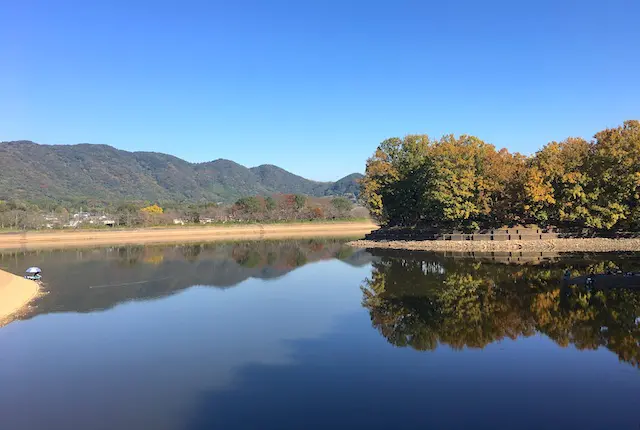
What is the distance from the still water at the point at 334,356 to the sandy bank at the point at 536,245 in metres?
9.84

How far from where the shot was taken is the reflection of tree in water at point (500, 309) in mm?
15617

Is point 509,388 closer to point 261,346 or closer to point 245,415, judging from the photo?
point 245,415

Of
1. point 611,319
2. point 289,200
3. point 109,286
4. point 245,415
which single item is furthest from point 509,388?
point 289,200

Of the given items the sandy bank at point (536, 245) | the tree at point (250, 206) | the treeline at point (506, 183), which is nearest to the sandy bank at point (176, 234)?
the tree at point (250, 206)

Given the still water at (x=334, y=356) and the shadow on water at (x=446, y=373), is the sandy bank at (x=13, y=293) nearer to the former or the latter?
the still water at (x=334, y=356)

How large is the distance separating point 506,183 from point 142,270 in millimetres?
34988

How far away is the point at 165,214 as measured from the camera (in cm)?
10181

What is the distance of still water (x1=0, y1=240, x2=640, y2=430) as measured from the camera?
413 inches

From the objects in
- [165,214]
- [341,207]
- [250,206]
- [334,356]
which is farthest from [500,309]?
[341,207]

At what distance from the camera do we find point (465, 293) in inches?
918

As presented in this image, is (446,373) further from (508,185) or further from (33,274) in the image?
(508,185)

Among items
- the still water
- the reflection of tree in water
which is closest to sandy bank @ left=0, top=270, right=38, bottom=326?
the still water

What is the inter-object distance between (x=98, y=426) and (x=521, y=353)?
468 inches

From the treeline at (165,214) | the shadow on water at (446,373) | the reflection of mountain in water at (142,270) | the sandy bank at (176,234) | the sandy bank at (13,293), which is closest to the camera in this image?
the shadow on water at (446,373)
